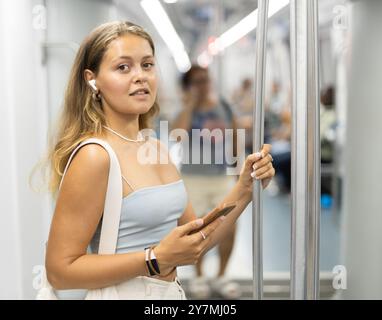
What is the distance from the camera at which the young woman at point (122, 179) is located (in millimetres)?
1097

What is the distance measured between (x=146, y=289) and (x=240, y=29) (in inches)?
25.9

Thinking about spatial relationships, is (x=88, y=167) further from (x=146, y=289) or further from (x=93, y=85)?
(x=146, y=289)

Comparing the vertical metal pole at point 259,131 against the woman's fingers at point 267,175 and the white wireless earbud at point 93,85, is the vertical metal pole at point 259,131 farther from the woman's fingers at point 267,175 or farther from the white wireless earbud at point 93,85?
the white wireless earbud at point 93,85

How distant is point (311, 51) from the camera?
107cm

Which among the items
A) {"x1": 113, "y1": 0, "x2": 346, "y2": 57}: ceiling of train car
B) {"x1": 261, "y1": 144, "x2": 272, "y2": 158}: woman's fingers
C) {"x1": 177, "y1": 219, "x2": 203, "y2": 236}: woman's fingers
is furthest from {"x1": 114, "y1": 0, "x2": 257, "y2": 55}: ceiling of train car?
{"x1": 177, "y1": 219, "x2": 203, "y2": 236}: woman's fingers

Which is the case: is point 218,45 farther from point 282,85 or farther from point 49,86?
point 49,86

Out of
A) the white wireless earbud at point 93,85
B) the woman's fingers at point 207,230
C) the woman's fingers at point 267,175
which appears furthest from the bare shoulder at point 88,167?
Result: the woman's fingers at point 267,175

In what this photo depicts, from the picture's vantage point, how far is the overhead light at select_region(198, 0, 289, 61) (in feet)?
3.76

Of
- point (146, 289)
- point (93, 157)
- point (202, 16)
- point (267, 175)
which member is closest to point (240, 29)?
point (202, 16)

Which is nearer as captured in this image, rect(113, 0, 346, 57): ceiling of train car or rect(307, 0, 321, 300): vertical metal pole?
rect(307, 0, 321, 300): vertical metal pole

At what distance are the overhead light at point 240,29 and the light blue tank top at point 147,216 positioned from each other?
339 millimetres

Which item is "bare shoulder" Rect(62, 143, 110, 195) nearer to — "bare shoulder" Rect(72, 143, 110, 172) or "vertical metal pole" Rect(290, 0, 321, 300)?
"bare shoulder" Rect(72, 143, 110, 172)
